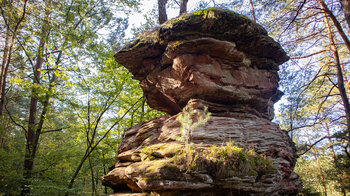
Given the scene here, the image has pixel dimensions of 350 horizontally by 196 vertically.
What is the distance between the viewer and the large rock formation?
5059 millimetres

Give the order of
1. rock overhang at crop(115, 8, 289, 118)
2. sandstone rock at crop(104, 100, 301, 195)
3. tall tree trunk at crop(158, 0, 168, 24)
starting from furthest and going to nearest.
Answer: tall tree trunk at crop(158, 0, 168, 24) < rock overhang at crop(115, 8, 289, 118) < sandstone rock at crop(104, 100, 301, 195)

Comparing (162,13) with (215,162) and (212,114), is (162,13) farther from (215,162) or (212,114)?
(215,162)

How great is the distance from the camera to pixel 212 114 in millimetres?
7312

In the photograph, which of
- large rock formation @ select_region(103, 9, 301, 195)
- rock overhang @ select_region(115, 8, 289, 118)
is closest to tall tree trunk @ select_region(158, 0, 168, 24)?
rock overhang @ select_region(115, 8, 289, 118)

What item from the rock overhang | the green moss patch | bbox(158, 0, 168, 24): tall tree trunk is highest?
bbox(158, 0, 168, 24): tall tree trunk

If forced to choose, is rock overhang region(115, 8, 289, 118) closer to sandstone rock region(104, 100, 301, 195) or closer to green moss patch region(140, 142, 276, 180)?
sandstone rock region(104, 100, 301, 195)

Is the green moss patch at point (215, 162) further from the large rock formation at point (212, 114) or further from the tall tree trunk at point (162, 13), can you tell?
the tall tree trunk at point (162, 13)

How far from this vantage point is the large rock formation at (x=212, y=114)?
199 inches

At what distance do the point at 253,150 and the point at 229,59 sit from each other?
401 centimetres

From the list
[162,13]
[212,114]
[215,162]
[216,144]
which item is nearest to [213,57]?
[212,114]

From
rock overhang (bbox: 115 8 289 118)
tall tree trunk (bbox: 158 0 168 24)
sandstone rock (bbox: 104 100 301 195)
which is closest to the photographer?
sandstone rock (bbox: 104 100 301 195)

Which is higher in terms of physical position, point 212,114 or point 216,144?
point 212,114

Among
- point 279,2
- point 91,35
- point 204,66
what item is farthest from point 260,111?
point 91,35

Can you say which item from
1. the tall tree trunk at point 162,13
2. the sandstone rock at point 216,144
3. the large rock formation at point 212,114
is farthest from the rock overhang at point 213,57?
the tall tree trunk at point 162,13
